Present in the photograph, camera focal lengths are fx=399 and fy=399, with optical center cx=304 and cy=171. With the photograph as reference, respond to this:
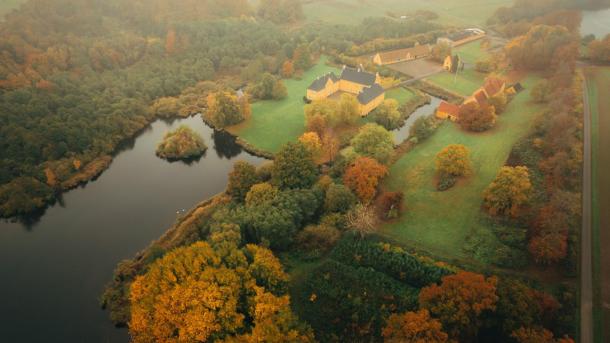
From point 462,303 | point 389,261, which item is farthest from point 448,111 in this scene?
point 462,303

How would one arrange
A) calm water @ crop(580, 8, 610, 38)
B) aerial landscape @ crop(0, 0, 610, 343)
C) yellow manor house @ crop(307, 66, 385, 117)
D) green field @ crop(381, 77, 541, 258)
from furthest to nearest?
calm water @ crop(580, 8, 610, 38), yellow manor house @ crop(307, 66, 385, 117), green field @ crop(381, 77, 541, 258), aerial landscape @ crop(0, 0, 610, 343)

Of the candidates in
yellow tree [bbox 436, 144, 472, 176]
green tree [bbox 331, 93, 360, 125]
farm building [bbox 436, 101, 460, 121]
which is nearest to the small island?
green tree [bbox 331, 93, 360, 125]

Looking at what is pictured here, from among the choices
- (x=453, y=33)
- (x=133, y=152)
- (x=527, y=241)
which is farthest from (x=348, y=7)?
(x=527, y=241)

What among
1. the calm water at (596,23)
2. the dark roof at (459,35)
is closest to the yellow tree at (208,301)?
the dark roof at (459,35)

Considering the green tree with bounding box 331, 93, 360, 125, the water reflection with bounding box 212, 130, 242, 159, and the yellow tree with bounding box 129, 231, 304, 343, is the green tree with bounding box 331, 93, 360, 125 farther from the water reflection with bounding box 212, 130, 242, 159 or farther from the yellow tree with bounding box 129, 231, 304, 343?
the yellow tree with bounding box 129, 231, 304, 343

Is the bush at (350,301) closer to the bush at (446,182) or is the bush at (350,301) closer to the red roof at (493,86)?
the bush at (446,182)

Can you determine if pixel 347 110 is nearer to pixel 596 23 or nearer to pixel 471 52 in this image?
Answer: pixel 471 52

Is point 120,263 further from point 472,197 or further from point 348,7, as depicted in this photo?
point 348,7
